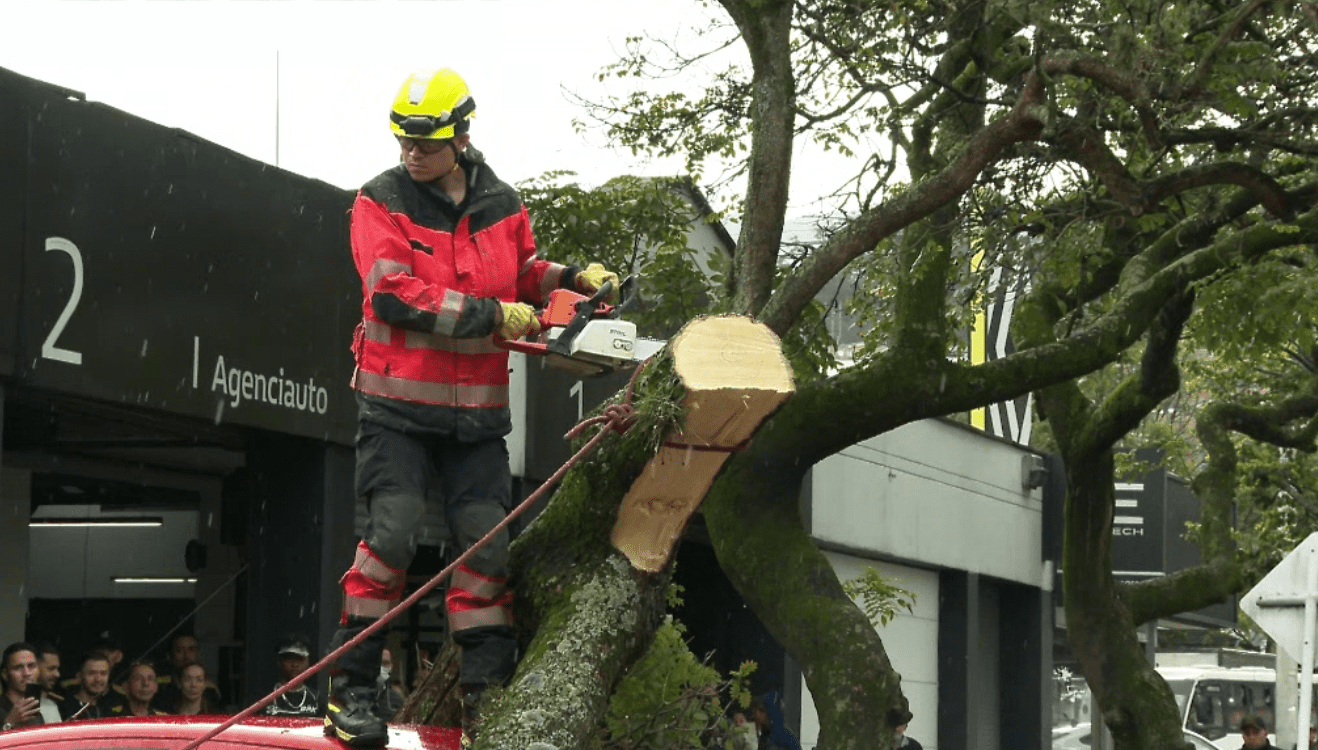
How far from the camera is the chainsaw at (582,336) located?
5398 mm

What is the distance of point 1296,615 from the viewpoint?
9734mm

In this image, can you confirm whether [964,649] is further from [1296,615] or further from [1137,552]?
[1296,615]

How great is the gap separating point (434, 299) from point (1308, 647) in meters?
5.48

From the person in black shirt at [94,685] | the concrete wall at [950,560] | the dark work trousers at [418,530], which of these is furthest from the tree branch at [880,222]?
the concrete wall at [950,560]

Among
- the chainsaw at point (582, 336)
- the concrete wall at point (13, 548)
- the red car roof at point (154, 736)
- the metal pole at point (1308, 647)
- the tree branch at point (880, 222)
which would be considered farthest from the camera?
the concrete wall at point (13, 548)

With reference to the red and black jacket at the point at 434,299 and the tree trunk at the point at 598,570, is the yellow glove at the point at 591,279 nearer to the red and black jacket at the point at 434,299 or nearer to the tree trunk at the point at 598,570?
the red and black jacket at the point at 434,299

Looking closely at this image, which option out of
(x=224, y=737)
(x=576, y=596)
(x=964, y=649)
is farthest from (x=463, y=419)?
(x=964, y=649)

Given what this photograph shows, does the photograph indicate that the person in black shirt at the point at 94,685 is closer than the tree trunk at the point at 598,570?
No

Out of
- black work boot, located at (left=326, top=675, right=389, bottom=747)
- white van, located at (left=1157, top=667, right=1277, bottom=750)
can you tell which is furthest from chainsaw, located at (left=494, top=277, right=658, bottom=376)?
white van, located at (left=1157, top=667, right=1277, bottom=750)

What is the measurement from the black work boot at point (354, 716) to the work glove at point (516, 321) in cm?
100

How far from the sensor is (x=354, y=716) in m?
5.01

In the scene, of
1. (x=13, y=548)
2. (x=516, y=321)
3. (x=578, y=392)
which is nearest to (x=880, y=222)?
(x=578, y=392)

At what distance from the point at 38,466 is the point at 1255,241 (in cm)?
805

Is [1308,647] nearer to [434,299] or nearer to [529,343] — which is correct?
[529,343]
